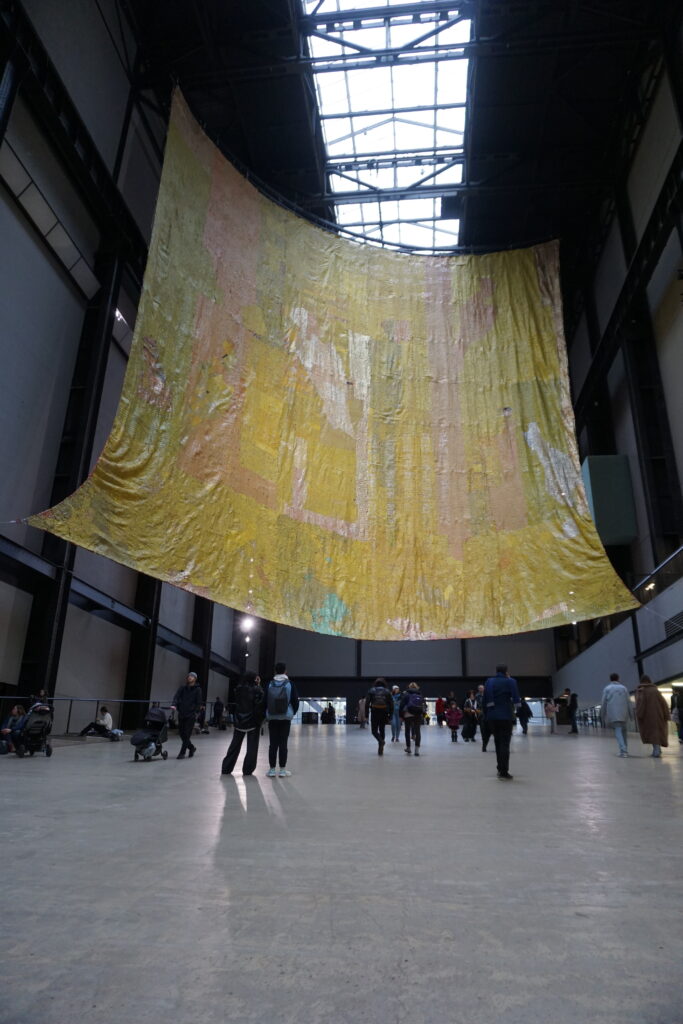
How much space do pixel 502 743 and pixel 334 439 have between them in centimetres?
983

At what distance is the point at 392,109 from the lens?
19.5m

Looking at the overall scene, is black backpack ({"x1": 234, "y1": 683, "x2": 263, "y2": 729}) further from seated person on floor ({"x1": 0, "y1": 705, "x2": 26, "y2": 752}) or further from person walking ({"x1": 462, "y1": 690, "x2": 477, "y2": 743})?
person walking ({"x1": 462, "y1": 690, "x2": 477, "y2": 743})

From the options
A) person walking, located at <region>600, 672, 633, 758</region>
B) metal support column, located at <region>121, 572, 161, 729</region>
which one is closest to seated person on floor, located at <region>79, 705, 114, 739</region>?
metal support column, located at <region>121, 572, 161, 729</region>

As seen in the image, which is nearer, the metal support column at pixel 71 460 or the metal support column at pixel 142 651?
the metal support column at pixel 71 460

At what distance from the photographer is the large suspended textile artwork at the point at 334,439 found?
42.5ft

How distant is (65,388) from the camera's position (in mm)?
15891

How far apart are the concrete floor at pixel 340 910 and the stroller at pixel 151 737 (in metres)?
3.82

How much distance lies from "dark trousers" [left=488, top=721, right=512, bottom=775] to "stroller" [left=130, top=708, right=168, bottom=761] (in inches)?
189

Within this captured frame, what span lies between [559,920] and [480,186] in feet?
76.3

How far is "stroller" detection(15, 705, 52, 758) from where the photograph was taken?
942cm

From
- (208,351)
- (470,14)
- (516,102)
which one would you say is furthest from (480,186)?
(208,351)

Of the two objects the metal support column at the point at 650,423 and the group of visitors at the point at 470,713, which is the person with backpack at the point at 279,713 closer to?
the group of visitors at the point at 470,713

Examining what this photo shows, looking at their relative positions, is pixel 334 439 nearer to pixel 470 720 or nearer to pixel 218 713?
pixel 470 720

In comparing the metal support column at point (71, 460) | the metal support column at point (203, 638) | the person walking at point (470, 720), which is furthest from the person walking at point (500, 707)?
the metal support column at point (203, 638)
